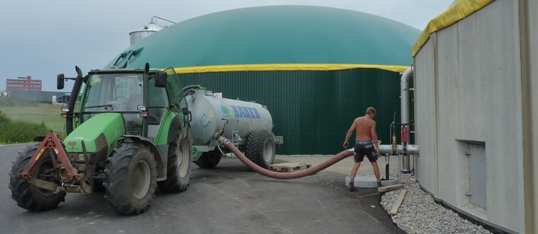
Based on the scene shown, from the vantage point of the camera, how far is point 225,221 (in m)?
7.29

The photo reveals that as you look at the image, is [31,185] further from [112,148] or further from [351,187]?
[351,187]

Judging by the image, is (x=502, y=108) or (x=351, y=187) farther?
(x=351, y=187)

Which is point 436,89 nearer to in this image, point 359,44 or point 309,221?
point 309,221

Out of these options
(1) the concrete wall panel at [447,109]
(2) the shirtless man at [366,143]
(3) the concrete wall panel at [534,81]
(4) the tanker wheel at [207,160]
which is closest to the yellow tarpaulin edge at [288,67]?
(4) the tanker wheel at [207,160]

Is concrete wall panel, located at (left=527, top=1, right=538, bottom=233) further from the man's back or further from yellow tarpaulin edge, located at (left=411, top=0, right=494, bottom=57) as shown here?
the man's back

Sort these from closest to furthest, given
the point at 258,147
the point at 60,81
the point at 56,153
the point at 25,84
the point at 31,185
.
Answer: the point at 56,153
the point at 31,185
the point at 60,81
the point at 258,147
the point at 25,84

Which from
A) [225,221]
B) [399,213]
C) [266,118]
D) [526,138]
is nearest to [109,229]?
[225,221]

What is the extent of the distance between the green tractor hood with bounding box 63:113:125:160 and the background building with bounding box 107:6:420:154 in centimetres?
990

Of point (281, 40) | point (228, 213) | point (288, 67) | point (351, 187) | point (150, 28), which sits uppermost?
point (150, 28)

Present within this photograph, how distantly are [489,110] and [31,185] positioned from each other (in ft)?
22.6

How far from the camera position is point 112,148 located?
313 inches

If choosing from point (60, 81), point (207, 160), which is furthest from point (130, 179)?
point (207, 160)

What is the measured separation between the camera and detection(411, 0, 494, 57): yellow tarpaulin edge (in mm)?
6292

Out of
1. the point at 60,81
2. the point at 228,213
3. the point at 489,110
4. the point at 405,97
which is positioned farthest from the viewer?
the point at 405,97
